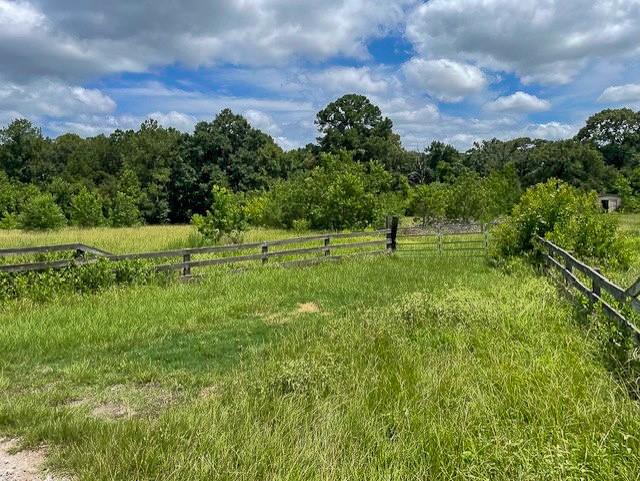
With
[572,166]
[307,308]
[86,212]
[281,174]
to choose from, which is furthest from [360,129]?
[307,308]

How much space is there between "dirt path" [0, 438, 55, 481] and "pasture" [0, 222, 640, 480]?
0.08m

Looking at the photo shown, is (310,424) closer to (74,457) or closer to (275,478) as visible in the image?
(275,478)

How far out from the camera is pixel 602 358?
5031mm

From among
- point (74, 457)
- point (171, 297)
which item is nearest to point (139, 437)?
point (74, 457)

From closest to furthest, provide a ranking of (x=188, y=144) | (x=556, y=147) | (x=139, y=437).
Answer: (x=139, y=437)
(x=188, y=144)
(x=556, y=147)

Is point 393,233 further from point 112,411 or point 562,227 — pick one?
point 112,411

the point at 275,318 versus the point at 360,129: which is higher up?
the point at 360,129

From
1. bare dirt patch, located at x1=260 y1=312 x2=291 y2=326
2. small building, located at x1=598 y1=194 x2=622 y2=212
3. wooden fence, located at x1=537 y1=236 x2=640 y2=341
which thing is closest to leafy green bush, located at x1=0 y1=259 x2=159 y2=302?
bare dirt patch, located at x1=260 y1=312 x2=291 y2=326

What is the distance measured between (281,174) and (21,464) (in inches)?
2234

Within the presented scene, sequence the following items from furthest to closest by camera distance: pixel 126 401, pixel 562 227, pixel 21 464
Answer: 1. pixel 562 227
2. pixel 126 401
3. pixel 21 464

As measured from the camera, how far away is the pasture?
325 cm

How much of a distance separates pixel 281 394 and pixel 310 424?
59cm

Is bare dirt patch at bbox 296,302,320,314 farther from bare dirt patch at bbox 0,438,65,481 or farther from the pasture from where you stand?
bare dirt patch at bbox 0,438,65,481

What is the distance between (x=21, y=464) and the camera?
11.2ft
